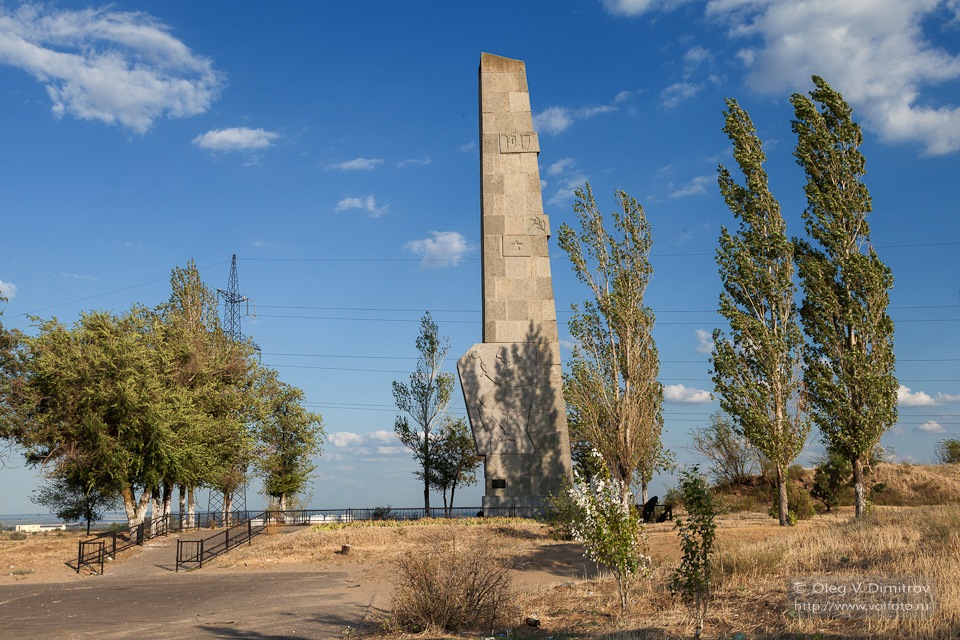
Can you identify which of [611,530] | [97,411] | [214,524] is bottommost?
[214,524]

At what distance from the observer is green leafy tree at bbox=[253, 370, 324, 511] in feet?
119

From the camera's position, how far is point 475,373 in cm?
2711

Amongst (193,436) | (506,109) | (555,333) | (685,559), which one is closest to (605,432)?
(555,333)

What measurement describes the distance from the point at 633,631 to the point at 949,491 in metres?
30.8

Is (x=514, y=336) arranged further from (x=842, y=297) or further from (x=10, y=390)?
(x=10, y=390)

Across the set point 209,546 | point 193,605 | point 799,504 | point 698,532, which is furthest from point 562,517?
point 698,532

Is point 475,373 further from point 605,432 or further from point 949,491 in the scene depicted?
point 949,491

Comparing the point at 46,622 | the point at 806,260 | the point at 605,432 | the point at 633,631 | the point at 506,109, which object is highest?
the point at 506,109

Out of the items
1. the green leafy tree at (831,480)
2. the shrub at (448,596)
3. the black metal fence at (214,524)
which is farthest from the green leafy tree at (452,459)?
the shrub at (448,596)

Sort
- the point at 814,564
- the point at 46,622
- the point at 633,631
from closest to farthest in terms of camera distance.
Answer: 1. the point at 633,631
2. the point at 814,564
3. the point at 46,622

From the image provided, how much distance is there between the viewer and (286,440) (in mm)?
36906

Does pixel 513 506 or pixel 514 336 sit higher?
pixel 514 336

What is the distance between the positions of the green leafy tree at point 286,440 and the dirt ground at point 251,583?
34.2 ft

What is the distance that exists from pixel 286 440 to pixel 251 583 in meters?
19.9
